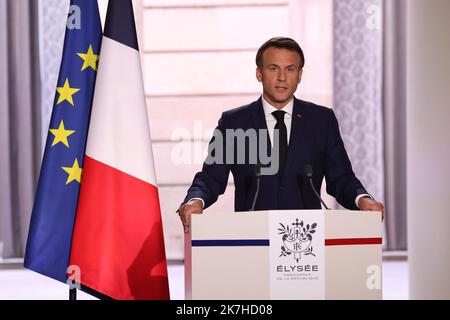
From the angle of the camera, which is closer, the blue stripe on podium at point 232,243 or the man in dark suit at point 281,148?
the blue stripe on podium at point 232,243

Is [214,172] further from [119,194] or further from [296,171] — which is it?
[119,194]

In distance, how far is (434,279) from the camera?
335cm

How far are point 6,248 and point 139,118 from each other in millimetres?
3566

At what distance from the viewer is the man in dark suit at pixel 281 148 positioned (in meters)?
2.40

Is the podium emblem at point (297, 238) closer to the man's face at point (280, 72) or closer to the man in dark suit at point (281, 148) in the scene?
the man in dark suit at point (281, 148)

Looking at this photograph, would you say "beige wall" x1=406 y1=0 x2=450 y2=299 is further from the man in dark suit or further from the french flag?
the french flag

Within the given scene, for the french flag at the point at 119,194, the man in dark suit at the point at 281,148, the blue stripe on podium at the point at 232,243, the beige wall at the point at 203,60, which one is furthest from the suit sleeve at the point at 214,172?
the beige wall at the point at 203,60

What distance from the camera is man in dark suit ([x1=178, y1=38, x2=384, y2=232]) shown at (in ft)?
7.86

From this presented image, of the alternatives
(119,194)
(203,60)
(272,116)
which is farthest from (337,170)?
(203,60)

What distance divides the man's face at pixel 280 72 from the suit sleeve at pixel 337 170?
0.64 ft

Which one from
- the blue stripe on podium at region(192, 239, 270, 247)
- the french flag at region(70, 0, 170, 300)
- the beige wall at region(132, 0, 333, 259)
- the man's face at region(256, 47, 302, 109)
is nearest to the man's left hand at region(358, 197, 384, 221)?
the blue stripe on podium at region(192, 239, 270, 247)

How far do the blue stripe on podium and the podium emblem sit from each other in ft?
0.17
